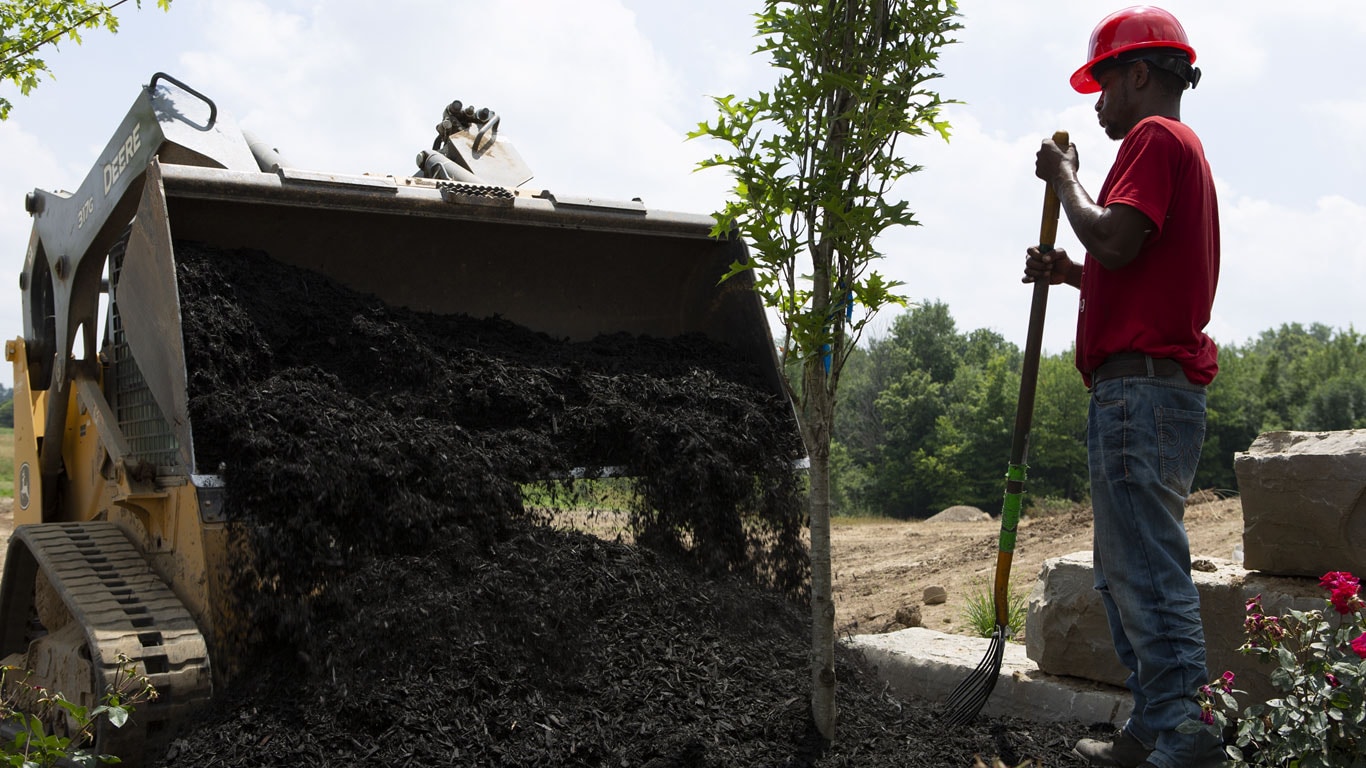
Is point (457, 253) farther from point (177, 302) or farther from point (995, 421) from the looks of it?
point (995, 421)

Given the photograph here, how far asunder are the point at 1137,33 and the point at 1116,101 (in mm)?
184

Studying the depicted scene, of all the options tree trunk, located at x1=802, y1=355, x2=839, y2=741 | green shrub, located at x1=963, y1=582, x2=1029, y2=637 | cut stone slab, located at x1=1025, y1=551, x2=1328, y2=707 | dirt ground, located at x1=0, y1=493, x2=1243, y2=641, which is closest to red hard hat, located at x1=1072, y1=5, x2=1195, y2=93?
tree trunk, located at x1=802, y1=355, x2=839, y2=741

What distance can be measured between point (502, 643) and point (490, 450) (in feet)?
2.53

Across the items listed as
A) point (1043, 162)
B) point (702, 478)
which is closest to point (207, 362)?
point (702, 478)

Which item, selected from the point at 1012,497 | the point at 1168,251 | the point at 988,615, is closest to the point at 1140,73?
the point at 1168,251

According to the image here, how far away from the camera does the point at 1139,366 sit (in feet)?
9.34

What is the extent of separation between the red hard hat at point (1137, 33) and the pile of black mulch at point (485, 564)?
1.86 metres

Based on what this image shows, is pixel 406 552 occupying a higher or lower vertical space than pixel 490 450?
lower

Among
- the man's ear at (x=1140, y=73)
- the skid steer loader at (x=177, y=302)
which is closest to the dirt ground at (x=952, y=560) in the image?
the skid steer loader at (x=177, y=302)

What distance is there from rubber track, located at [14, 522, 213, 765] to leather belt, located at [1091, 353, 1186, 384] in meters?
2.63

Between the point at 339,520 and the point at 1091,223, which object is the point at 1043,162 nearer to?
the point at 1091,223

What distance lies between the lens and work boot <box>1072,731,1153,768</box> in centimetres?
302

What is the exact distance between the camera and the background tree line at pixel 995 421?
53375 millimetres

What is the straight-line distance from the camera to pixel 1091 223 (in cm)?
283
